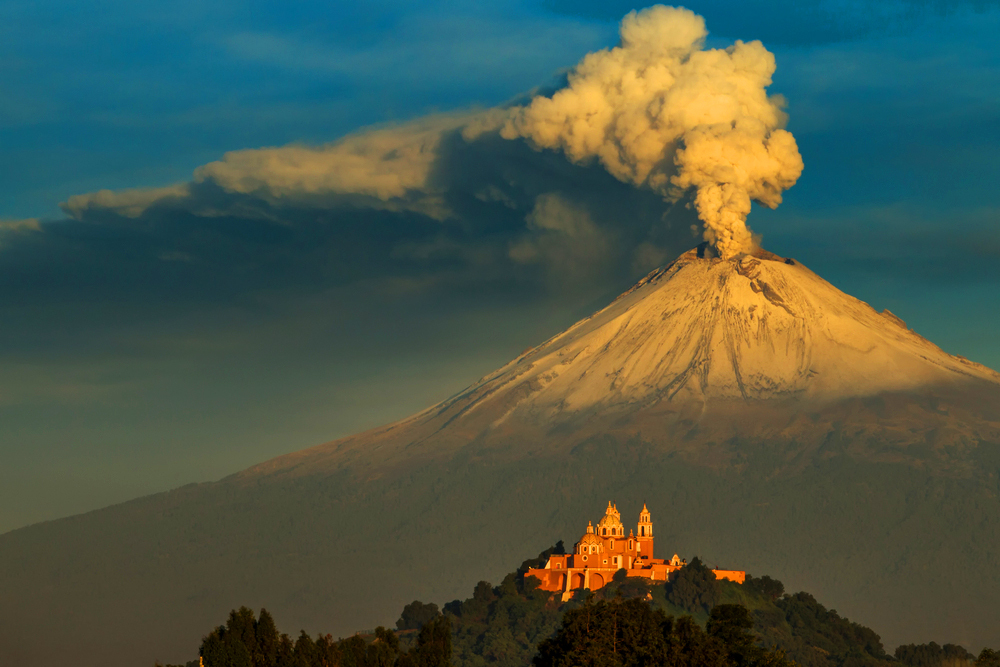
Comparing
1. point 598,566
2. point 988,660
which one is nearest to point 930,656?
point 598,566

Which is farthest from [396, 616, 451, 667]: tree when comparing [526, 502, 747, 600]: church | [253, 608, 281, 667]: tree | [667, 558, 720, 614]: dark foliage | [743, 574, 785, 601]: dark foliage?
[743, 574, 785, 601]: dark foliage

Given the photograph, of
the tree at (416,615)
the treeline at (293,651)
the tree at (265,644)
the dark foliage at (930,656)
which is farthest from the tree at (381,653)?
the dark foliage at (930,656)

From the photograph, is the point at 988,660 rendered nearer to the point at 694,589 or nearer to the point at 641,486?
the point at 694,589

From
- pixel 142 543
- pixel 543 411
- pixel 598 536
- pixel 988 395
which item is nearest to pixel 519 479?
pixel 543 411

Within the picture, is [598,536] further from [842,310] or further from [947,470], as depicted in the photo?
[842,310]

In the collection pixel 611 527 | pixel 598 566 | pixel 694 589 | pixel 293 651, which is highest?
pixel 611 527

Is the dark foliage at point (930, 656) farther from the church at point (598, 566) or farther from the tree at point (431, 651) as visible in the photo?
the tree at point (431, 651)

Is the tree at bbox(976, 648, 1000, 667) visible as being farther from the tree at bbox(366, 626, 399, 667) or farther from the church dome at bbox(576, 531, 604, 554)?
the church dome at bbox(576, 531, 604, 554)
